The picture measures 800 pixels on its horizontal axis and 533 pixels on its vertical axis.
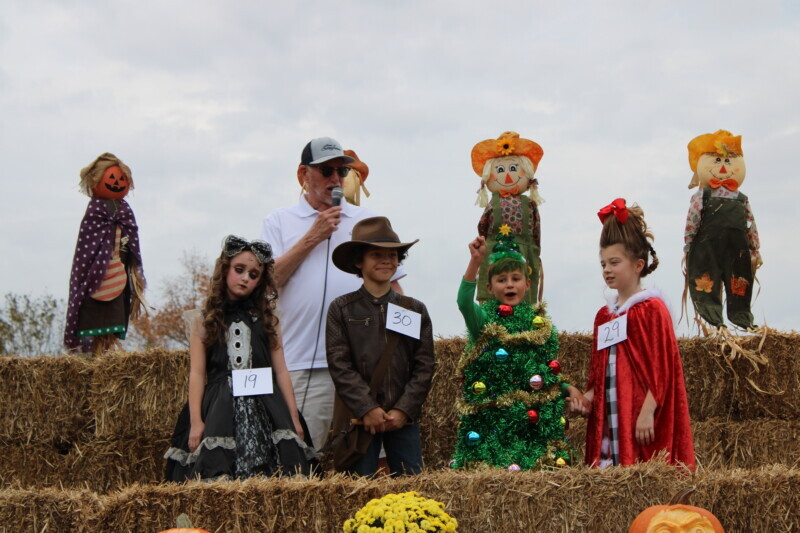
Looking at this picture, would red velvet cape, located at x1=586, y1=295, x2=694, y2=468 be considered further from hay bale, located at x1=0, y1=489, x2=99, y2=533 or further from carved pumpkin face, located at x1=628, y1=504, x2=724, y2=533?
hay bale, located at x1=0, y1=489, x2=99, y2=533

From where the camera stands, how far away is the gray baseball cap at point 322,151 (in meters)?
5.13

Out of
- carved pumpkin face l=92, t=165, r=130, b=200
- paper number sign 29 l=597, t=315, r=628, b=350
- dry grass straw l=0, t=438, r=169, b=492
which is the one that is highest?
carved pumpkin face l=92, t=165, r=130, b=200

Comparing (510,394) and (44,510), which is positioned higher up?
(510,394)

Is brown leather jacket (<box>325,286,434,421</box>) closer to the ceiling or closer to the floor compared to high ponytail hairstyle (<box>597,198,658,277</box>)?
closer to the floor

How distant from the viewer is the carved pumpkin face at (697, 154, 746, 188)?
23.1 ft

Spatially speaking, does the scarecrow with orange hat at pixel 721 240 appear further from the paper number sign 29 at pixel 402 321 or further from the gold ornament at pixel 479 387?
the paper number sign 29 at pixel 402 321

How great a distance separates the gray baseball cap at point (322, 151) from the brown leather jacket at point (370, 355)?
784 mm

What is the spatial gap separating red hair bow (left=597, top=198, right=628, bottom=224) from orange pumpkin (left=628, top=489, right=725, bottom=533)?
1591mm

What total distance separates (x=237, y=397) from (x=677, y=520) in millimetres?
2174

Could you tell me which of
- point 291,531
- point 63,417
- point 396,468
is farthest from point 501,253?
point 63,417

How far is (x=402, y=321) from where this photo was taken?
15.7 feet

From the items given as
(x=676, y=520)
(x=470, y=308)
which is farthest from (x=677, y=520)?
(x=470, y=308)

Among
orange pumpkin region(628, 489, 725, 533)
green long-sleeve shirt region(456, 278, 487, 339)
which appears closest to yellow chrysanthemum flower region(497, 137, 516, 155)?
green long-sleeve shirt region(456, 278, 487, 339)

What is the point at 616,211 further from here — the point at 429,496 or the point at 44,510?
the point at 44,510
